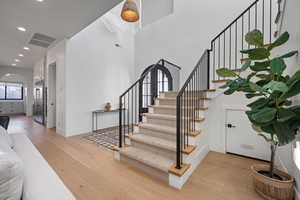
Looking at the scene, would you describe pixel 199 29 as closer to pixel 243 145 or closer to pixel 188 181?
pixel 243 145

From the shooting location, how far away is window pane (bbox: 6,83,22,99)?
8555 millimetres

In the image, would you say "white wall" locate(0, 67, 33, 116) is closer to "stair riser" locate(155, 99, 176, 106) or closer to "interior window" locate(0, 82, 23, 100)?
"interior window" locate(0, 82, 23, 100)

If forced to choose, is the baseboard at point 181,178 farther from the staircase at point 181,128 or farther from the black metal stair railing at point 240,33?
the black metal stair railing at point 240,33

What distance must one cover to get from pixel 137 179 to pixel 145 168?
216mm

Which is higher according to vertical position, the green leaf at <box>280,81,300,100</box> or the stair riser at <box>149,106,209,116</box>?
the green leaf at <box>280,81,300,100</box>

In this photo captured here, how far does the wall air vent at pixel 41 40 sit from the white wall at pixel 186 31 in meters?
3.01

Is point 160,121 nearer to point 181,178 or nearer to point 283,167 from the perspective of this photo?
point 181,178

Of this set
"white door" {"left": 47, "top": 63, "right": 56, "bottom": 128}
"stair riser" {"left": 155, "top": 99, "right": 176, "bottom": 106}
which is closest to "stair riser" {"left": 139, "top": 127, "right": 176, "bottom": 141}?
"stair riser" {"left": 155, "top": 99, "right": 176, "bottom": 106}

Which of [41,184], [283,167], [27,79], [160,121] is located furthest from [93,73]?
[27,79]

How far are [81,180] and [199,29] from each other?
4.46 metres

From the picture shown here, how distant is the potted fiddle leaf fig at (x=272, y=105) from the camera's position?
3.93 feet

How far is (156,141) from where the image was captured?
93.0 inches

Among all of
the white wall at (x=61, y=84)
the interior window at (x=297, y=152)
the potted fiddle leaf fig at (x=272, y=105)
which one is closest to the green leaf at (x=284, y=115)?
the potted fiddle leaf fig at (x=272, y=105)

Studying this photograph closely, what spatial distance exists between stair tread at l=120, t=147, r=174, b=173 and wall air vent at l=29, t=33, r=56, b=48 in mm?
4176
